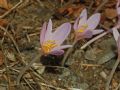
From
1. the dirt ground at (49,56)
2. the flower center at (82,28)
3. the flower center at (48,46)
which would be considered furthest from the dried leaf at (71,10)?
the flower center at (48,46)

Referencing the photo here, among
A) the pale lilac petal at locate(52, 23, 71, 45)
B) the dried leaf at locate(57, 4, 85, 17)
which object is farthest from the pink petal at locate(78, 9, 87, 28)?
Result: the dried leaf at locate(57, 4, 85, 17)

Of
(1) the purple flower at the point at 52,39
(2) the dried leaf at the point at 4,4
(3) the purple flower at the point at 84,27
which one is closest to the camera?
(1) the purple flower at the point at 52,39

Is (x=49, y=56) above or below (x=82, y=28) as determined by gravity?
below

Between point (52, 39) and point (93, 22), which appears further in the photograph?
point (93, 22)

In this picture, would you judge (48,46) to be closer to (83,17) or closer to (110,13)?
(83,17)

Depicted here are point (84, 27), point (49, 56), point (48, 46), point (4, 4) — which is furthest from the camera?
point (4, 4)

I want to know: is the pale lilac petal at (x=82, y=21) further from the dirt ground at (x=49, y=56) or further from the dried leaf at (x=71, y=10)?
the dried leaf at (x=71, y=10)

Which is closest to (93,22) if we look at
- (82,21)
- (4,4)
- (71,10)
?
(82,21)
